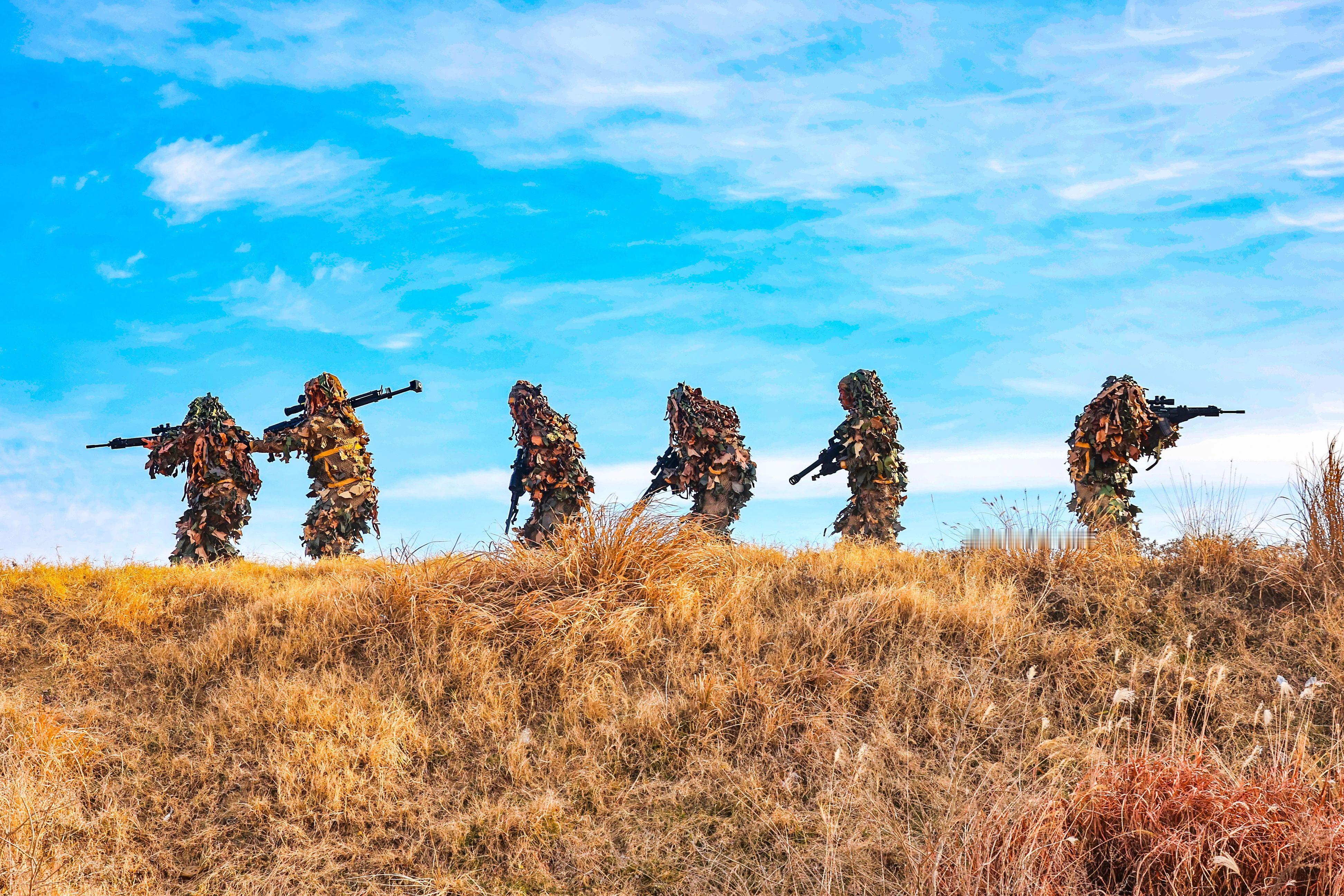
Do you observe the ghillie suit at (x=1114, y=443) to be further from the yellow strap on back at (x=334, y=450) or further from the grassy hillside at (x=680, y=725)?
the yellow strap on back at (x=334, y=450)

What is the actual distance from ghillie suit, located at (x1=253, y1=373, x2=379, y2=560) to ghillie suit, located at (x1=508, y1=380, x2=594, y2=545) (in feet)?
8.50

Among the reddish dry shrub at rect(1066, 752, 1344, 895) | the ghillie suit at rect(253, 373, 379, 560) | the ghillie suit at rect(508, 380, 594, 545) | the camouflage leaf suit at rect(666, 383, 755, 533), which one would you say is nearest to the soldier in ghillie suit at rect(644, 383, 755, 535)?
the camouflage leaf suit at rect(666, 383, 755, 533)

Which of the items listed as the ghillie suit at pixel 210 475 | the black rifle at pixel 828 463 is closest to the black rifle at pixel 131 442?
the ghillie suit at pixel 210 475

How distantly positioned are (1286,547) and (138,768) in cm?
1059

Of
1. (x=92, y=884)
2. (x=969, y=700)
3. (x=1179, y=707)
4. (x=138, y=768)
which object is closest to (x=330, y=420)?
(x=138, y=768)

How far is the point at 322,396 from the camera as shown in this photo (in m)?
16.1

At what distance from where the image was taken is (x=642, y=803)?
20.9ft

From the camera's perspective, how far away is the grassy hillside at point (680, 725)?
17.9ft

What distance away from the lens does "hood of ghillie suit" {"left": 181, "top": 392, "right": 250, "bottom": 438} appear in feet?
51.3

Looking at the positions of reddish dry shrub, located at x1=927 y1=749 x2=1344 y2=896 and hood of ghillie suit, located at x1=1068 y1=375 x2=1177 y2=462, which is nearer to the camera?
reddish dry shrub, located at x1=927 y1=749 x2=1344 y2=896

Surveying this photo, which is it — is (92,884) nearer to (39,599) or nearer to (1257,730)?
(39,599)

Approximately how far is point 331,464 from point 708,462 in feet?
21.2

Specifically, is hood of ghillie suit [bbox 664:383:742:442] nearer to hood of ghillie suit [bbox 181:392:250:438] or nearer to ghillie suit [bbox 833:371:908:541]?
ghillie suit [bbox 833:371:908:541]

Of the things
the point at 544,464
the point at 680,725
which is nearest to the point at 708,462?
the point at 544,464
